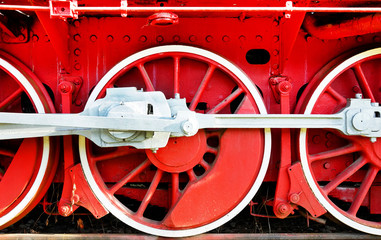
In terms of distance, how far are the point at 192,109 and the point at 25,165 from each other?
43.0 inches

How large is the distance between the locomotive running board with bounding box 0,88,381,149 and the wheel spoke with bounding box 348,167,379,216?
0.28m

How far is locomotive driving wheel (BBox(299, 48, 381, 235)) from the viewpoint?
197 centimetres

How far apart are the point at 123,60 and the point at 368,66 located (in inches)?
63.5

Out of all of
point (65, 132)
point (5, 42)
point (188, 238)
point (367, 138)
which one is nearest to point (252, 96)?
point (367, 138)

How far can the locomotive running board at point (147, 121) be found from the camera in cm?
171

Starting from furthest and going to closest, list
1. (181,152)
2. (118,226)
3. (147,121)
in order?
(118,226), (181,152), (147,121)

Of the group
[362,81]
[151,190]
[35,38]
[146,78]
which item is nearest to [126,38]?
[146,78]

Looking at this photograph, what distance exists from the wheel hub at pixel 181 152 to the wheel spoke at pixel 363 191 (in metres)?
1.03

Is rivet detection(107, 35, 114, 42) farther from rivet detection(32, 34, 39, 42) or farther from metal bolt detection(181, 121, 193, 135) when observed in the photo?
metal bolt detection(181, 121, 193, 135)

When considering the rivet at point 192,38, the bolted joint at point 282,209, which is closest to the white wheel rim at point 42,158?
the rivet at point 192,38

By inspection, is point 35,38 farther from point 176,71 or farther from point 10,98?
point 176,71

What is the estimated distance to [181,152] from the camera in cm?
195

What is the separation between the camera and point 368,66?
7.04ft

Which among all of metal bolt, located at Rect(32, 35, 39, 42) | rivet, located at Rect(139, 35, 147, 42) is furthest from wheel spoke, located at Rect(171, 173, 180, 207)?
metal bolt, located at Rect(32, 35, 39, 42)
